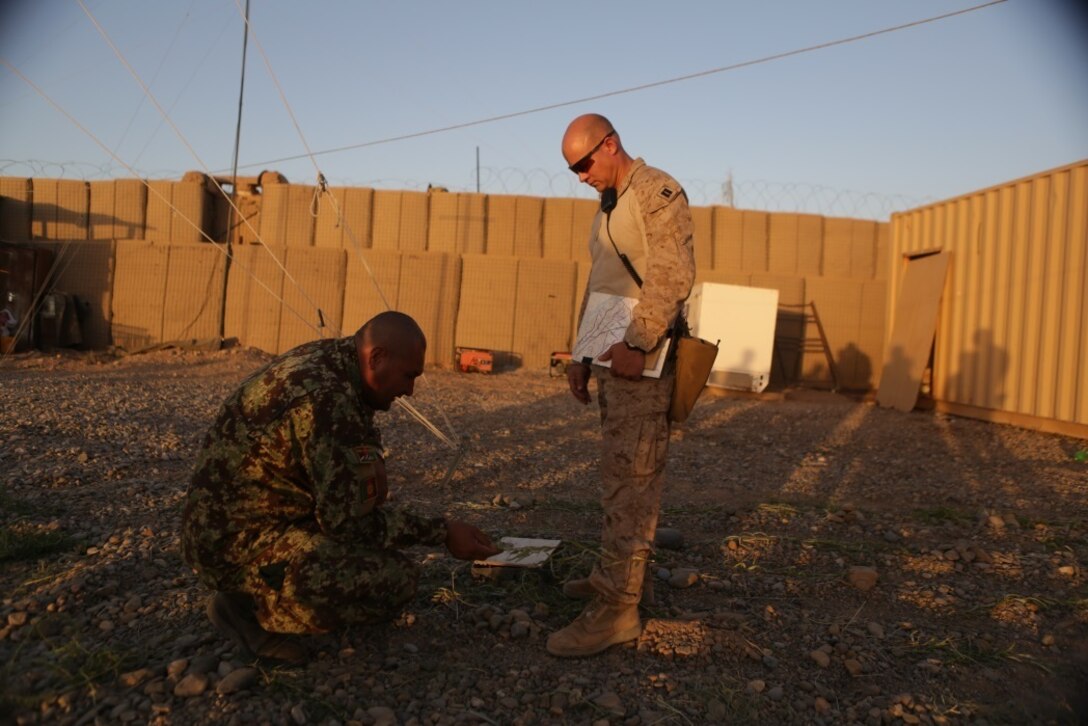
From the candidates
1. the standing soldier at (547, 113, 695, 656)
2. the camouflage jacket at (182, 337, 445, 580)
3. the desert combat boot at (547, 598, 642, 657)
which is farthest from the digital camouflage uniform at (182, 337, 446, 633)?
the standing soldier at (547, 113, 695, 656)

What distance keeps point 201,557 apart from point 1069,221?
8635 millimetres

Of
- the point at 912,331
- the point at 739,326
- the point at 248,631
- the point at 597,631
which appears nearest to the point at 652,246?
the point at 597,631

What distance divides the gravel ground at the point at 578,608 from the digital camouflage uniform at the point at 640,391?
29 centimetres

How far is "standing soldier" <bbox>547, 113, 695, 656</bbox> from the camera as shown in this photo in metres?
2.36

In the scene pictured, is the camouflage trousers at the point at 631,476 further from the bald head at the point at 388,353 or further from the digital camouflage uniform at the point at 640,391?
the bald head at the point at 388,353

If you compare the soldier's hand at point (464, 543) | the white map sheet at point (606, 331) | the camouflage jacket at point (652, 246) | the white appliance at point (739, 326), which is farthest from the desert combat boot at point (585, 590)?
the white appliance at point (739, 326)

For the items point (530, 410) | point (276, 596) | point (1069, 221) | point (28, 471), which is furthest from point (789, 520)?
point (1069, 221)

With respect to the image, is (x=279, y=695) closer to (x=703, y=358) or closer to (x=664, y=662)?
(x=664, y=662)

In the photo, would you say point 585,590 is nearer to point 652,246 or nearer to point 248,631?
point 248,631

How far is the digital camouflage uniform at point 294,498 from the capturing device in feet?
7.00

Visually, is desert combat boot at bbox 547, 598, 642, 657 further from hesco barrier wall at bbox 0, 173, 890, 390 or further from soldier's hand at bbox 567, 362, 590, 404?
hesco barrier wall at bbox 0, 173, 890, 390

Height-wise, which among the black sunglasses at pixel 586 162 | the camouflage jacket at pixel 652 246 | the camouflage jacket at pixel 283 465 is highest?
the black sunglasses at pixel 586 162

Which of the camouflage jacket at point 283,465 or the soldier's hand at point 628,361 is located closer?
the camouflage jacket at point 283,465

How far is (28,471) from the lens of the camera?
4.35m
